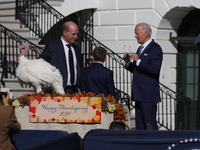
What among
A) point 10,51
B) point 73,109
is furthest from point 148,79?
point 10,51

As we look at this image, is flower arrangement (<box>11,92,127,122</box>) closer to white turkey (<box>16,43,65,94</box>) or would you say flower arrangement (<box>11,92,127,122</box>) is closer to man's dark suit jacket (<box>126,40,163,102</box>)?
white turkey (<box>16,43,65,94</box>)

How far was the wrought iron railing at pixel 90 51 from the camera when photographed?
11312 mm

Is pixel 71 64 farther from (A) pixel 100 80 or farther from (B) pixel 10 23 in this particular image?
(B) pixel 10 23

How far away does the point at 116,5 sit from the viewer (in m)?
12.0

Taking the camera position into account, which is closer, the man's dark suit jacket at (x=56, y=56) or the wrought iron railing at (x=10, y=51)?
→ the man's dark suit jacket at (x=56, y=56)

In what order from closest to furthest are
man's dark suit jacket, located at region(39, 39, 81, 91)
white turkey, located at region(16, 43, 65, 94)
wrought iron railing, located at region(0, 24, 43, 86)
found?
1. white turkey, located at region(16, 43, 65, 94)
2. man's dark suit jacket, located at region(39, 39, 81, 91)
3. wrought iron railing, located at region(0, 24, 43, 86)

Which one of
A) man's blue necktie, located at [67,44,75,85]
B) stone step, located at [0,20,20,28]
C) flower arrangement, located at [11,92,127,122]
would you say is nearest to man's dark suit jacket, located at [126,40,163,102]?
flower arrangement, located at [11,92,127,122]

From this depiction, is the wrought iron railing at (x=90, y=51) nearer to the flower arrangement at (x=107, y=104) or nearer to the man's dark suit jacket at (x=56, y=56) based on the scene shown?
the man's dark suit jacket at (x=56, y=56)

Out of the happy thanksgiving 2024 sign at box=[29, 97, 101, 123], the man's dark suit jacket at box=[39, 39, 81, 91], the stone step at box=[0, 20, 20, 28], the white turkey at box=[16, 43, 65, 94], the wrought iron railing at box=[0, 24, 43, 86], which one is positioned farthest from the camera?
the stone step at box=[0, 20, 20, 28]

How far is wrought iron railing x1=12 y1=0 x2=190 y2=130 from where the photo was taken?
11.3 m

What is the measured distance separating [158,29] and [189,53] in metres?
1.40

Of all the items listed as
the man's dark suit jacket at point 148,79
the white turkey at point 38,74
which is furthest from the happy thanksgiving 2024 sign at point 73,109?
the man's dark suit jacket at point 148,79

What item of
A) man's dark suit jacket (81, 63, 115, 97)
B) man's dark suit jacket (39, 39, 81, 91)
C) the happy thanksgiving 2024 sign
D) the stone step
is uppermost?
the stone step

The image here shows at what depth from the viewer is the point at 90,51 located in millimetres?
11961
